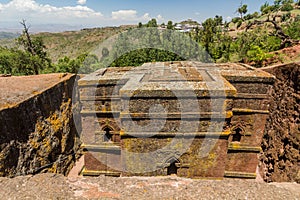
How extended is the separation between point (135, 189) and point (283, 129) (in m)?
7.29

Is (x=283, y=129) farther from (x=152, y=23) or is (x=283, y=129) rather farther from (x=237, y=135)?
(x=152, y=23)

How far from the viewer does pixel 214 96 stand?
19.3 feet

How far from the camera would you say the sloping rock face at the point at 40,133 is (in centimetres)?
546

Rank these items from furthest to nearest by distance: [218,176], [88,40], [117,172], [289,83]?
[88,40]
[117,172]
[289,83]
[218,176]

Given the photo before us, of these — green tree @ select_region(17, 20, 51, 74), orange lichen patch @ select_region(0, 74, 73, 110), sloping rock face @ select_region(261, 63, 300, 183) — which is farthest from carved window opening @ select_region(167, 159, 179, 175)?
green tree @ select_region(17, 20, 51, 74)

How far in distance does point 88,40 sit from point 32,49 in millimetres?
53698

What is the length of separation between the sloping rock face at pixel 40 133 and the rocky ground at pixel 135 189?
3.28 metres

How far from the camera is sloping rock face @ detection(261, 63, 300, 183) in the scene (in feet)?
21.9

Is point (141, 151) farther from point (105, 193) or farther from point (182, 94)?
point (105, 193)

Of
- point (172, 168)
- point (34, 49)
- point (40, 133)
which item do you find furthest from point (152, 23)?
point (172, 168)

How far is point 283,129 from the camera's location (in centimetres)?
757

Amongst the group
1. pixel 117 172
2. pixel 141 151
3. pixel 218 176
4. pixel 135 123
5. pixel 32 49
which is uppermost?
pixel 32 49

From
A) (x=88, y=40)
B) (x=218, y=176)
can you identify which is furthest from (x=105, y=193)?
(x=88, y=40)

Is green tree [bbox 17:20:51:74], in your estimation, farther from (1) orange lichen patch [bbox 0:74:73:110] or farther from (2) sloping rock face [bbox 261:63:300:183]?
(2) sloping rock face [bbox 261:63:300:183]
